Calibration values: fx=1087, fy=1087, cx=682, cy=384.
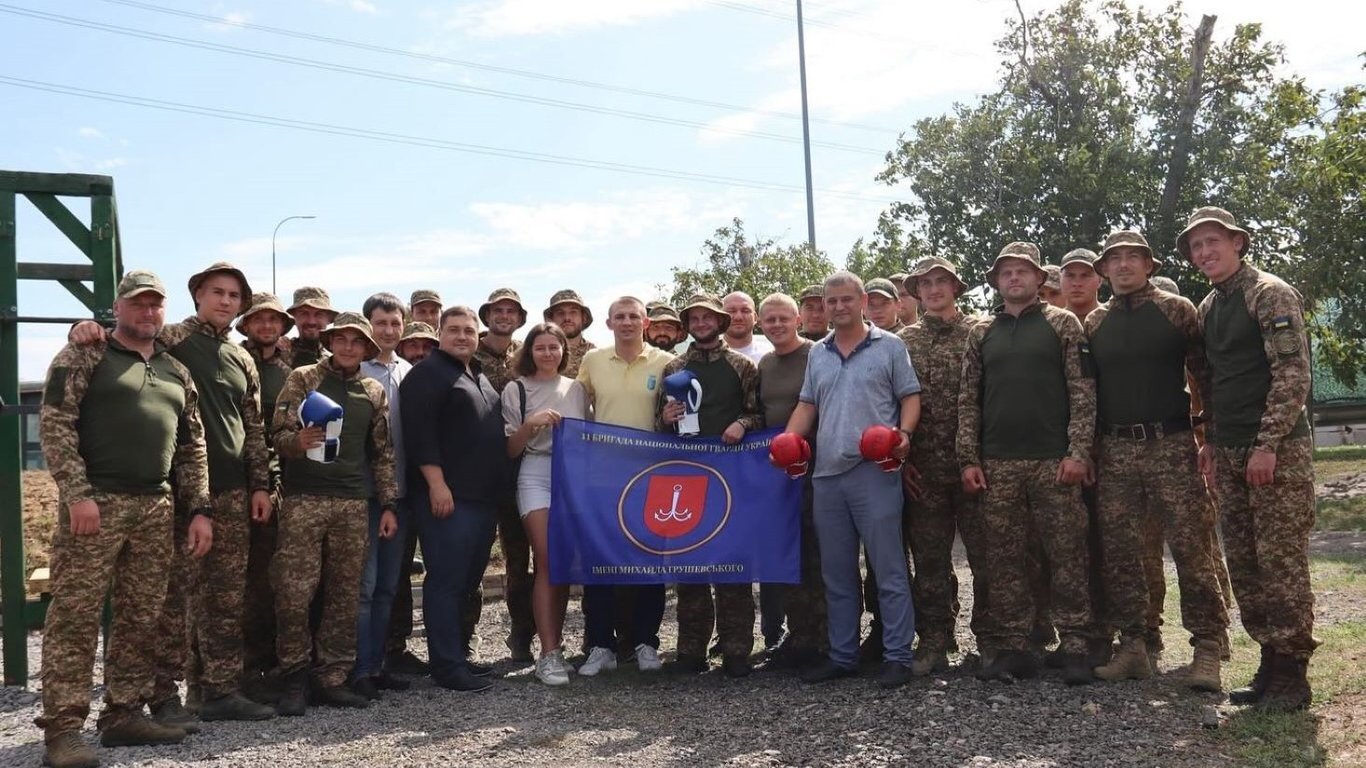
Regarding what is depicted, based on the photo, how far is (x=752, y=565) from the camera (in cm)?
696

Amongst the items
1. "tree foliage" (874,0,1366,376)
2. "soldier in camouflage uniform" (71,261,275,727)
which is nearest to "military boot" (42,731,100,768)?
"soldier in camouflage uniform" (71,261,275,727)

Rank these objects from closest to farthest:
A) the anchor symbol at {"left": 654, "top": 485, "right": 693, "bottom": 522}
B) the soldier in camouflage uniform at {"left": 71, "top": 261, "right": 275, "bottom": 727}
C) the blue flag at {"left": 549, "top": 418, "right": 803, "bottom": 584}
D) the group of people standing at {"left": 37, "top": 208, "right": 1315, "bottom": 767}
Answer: the group of people standing at {"left": 37, "top": 208, "right": 1315, "bottom": 767} → the soldier in camouflage uniform at {"left": 71, "top": 261, "right": 275, "bottom": 727} → the blue flag at {"left": 549, "top": 418, "right": 803, "bottom": 584} → the anchor symbol at {"left": 654, "top": 485, "right": 693, "bottom": 522}

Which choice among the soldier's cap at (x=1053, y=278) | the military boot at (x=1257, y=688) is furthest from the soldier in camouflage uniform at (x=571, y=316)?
the military boot at (x=1257, y=688)

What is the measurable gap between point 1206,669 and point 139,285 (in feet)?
20.0

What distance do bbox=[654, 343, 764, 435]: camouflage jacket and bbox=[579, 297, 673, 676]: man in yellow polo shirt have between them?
157 millimetres

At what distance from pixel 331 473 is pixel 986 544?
3881 millimetres

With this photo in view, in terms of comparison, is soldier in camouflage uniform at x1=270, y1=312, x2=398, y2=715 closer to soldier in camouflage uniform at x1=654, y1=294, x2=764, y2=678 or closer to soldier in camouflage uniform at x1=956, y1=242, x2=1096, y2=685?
soldier in camouflage uniform at x1=654, y1=294, x2=764, y2=678

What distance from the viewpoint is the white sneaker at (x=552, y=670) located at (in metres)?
6.94

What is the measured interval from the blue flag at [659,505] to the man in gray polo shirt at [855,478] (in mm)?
440

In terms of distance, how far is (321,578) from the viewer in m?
6.40

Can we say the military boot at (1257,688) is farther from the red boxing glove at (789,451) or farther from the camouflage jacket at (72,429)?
the camouflage jacket at (72,429)

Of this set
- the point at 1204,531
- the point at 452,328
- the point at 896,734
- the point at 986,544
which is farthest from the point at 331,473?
the point at 1204,531

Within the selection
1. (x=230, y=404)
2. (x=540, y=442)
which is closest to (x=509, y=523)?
(x=540, y=442)

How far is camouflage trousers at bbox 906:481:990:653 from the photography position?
267 inches
